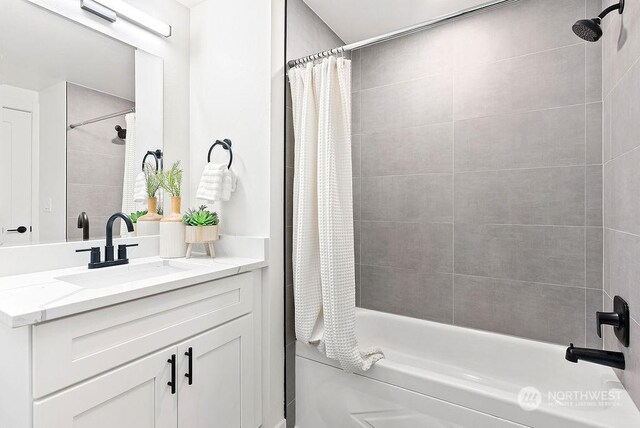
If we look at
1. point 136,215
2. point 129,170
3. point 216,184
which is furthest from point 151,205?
point 216,184

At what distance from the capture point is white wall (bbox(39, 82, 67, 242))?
1.42 metres

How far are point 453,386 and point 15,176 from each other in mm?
1972

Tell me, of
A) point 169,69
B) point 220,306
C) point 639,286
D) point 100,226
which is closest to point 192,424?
point 220,306

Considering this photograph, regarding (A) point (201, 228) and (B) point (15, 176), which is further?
(A) point (201, 228)

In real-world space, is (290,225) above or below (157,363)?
above

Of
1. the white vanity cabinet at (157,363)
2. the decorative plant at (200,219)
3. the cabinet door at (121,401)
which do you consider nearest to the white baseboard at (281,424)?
the white vanity cabinet at (157,363)

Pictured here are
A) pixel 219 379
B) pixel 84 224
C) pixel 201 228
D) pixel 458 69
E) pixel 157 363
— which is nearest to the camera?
pixel 157 363

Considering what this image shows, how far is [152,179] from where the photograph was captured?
6.02 feet

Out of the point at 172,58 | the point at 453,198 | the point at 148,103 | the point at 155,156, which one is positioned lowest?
the point at 453,198

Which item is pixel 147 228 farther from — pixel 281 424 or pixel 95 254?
pixel 281 424

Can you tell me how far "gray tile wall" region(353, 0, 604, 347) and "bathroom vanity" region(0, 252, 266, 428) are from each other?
45.4 inches

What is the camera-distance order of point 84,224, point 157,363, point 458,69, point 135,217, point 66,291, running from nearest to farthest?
point 66,291 → point 157,363 → point 84,224 → point 135,217 → point 458,69

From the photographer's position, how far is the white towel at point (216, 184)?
1.70 m

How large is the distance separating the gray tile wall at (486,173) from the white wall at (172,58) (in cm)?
120
